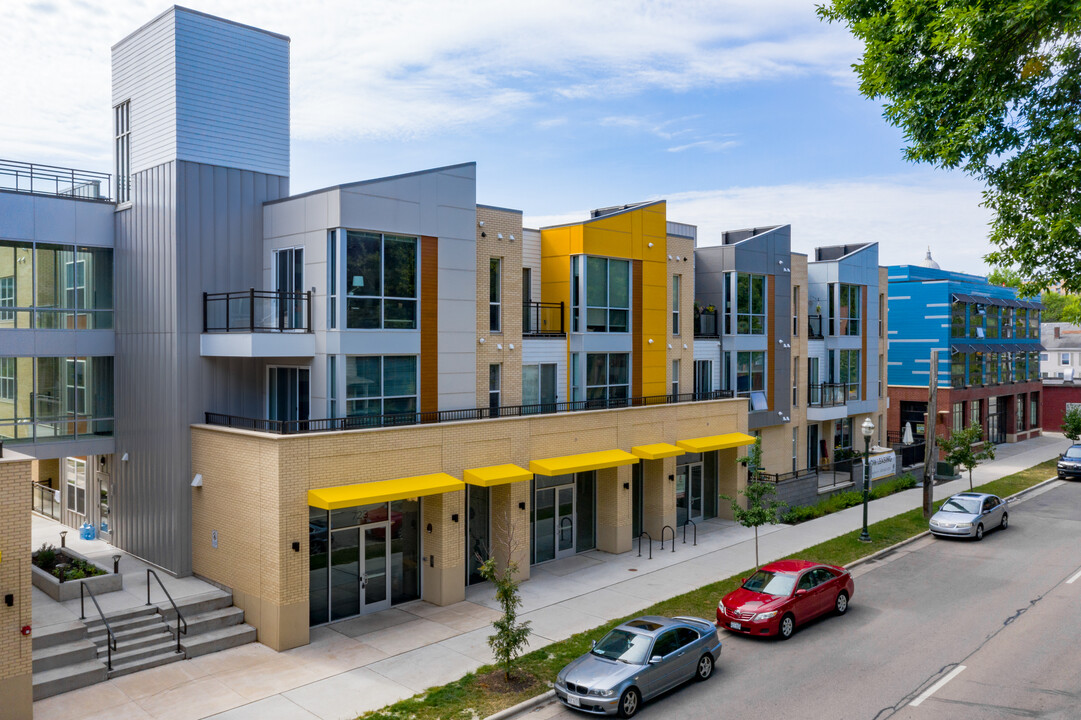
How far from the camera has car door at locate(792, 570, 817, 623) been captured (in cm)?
1830

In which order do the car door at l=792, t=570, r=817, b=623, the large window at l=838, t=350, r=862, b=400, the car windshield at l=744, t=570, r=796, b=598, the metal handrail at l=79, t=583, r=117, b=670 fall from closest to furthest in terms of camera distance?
the metal handrail at l=79, t=583, r=117, b=670
the car door at l=792, t=570, r=817, b=623
the car windshield at l=744, t=570, r=796, b=598
the large window at l=838, t=350, r=862, b=400

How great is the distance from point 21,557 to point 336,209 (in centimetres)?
995

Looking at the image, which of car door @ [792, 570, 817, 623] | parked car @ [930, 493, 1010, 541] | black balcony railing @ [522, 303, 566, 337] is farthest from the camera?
parked car @ [930, 493, 1010, 541]

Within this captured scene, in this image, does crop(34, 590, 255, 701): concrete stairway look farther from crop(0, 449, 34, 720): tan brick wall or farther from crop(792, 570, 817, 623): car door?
crop(792, 570, 817, 623): car door

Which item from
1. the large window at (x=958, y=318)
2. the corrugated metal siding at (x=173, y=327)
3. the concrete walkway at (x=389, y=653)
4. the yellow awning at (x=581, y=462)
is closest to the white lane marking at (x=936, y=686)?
the concrete walkway at (x=389, y=653)

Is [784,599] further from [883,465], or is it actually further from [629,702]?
[883,465]

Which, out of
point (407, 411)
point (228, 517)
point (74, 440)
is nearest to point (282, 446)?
point (228, 517)

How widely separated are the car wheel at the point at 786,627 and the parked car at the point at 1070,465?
29.8m

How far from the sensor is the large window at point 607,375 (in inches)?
1056

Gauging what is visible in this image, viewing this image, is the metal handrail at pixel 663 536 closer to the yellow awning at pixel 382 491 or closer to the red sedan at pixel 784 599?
the red sedan at pixel 784 599

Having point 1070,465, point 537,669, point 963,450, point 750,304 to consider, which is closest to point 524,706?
point 537,669

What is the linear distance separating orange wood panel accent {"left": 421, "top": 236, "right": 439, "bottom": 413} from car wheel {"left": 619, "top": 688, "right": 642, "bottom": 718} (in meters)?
9.90

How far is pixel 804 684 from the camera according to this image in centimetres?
1535

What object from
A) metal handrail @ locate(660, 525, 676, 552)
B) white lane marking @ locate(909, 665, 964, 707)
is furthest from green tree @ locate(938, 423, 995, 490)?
white lane marking @ locate(909, 665, 964, 707)
